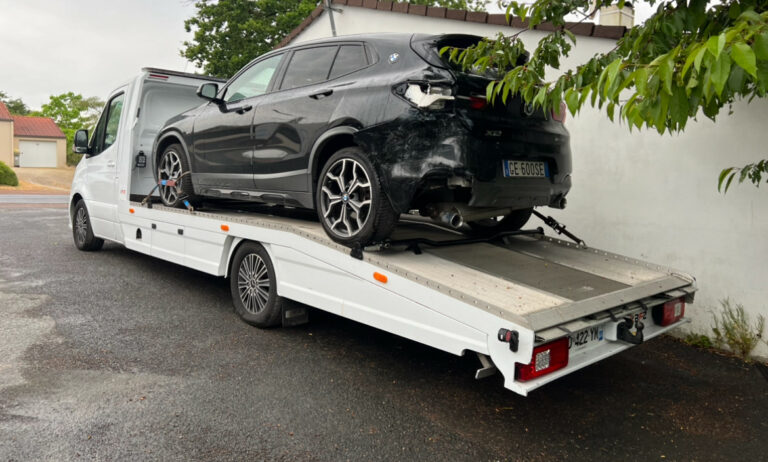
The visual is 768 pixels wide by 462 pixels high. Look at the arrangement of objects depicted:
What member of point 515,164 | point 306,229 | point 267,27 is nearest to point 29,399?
point 306,229

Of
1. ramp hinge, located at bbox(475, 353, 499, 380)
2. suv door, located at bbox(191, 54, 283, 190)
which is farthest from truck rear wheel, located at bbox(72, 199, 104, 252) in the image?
ramp hinge, located at bbox(475, 353, 499, 380)

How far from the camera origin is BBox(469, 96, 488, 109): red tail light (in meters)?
3.68

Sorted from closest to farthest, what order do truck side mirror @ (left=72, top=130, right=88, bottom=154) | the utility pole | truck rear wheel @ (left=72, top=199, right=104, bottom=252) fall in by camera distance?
truck side mirror @ (left=72, top=130, right=88, bottom=154)
truck rear wheel @ (left=72, top=199, right=104, bottom=252)
the utility pole

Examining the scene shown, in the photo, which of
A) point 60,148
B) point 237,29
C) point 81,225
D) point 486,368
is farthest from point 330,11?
point 60,148

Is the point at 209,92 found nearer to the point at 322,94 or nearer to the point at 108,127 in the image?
the point at 322,94

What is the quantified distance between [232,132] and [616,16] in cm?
503

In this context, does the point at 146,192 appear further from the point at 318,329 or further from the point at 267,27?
the point at 267,27

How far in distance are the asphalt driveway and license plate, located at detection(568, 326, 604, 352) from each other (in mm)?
566

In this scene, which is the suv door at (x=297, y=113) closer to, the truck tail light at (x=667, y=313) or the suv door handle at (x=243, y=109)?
the suv door handle at (x=243, y=109)

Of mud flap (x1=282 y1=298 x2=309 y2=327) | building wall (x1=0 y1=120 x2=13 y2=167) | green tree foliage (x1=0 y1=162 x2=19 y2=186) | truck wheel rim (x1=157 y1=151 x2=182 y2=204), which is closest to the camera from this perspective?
mud flap (x1=282 y1=298 x2=309 y2=327)

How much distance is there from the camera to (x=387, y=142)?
3.73 meters

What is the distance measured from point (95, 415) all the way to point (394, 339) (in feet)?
7.93

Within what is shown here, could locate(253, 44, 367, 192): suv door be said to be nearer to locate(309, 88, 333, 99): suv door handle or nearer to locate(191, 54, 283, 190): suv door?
locate(309, 88, 333, 99): suv door handle

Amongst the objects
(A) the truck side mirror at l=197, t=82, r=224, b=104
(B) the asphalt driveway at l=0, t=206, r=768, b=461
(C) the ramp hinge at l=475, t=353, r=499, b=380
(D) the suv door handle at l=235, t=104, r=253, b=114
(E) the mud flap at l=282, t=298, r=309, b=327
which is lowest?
(B) the asphalt driveway at l=0, t=206, r=768, b=461
